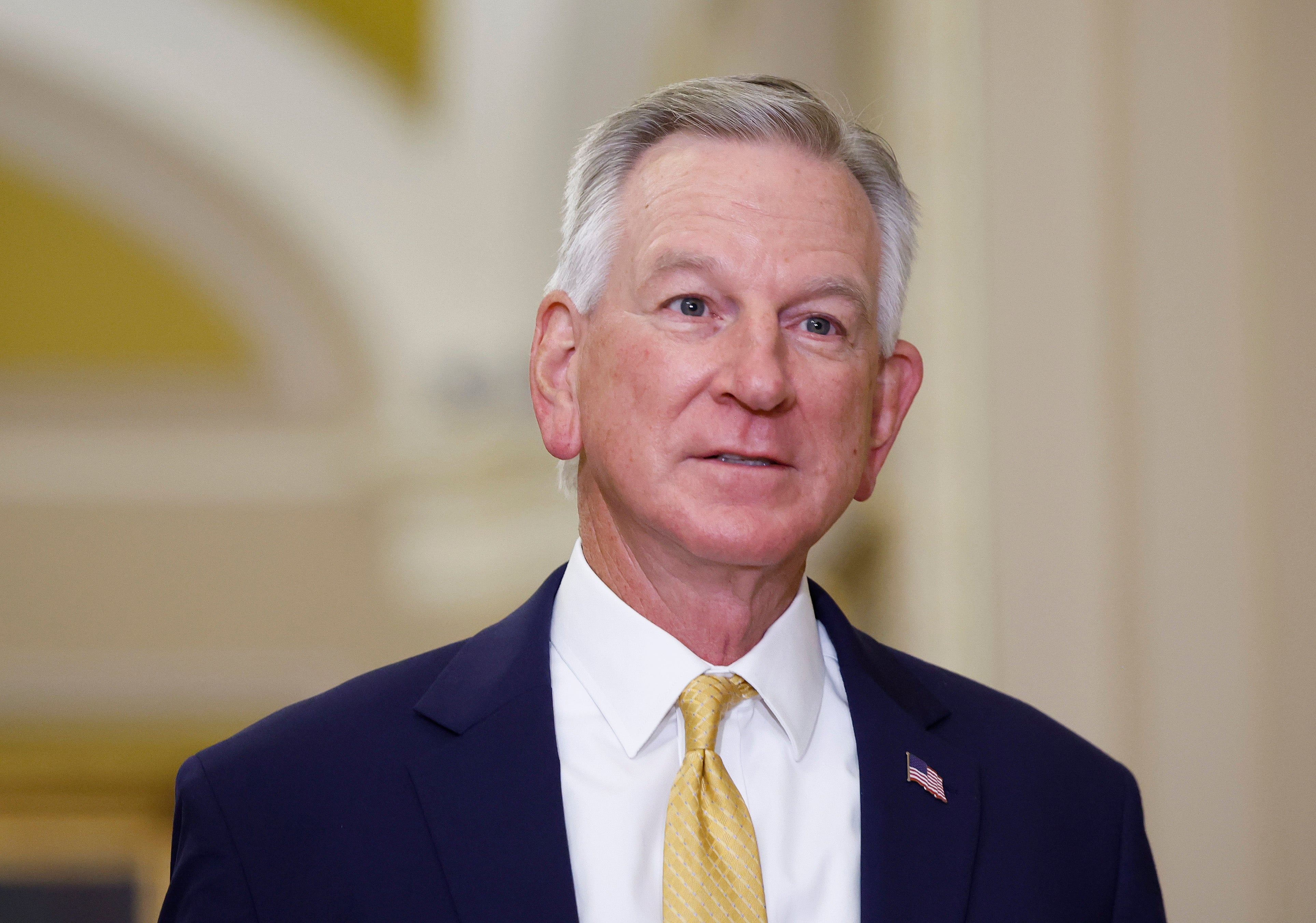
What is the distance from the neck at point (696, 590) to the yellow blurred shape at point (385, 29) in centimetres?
236

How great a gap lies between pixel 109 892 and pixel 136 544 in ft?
2.93

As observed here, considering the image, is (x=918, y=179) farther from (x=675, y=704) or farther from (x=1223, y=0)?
(x=675, y=704)

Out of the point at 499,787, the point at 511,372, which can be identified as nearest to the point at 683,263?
the point at 499,787

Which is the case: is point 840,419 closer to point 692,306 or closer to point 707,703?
point 692,306

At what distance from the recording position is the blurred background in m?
2.81

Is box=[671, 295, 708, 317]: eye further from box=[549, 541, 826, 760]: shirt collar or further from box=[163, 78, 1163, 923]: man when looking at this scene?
box=[549, 541, 826, 760]: shirt collar

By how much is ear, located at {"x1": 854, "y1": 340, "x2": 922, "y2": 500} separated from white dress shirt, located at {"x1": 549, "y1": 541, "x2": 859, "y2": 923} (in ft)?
0.88

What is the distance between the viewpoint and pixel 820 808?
1586 millimetres

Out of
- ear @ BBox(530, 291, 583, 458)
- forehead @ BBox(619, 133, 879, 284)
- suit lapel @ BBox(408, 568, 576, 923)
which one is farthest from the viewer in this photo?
ear @ BBox(530, 291, 583, 458)

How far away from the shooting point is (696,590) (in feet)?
5.36

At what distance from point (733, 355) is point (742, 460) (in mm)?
129

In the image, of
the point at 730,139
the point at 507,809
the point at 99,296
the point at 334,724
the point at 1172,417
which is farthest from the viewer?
the point at 99,296

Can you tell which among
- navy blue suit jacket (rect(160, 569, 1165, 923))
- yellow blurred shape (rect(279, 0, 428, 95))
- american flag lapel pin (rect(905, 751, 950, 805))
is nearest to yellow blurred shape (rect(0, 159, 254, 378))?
yellow blurred shape (rect(279, 0, 428, 95))

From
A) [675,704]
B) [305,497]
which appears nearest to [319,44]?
[305,497]
